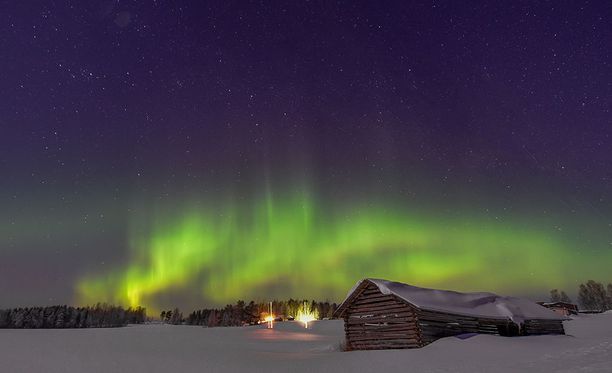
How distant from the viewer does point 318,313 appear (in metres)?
144

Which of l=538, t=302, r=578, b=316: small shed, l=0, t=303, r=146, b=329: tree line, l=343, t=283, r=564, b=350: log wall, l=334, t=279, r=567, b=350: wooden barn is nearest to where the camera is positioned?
l=343, t=283, r=564, b=350: log wall

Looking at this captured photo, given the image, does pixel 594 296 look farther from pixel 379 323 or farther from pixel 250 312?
pixel 379 323

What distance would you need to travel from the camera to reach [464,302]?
28047 mm

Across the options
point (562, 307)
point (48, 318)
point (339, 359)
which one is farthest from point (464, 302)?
point (48, 318)

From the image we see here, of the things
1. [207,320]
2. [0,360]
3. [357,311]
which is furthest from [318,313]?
[0,360]

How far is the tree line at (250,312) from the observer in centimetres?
13600

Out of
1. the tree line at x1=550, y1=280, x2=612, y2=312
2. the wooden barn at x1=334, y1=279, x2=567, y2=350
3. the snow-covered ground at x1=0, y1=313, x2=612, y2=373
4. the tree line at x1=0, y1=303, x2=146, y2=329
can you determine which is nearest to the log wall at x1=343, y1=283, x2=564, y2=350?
the wooden barn at x1=334, y1=279, x2=567, y2=350

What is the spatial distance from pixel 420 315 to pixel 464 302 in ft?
15.9

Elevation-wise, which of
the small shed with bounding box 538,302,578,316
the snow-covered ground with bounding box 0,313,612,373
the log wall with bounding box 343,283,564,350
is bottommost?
the snow-covered ground with bounding box 0,313,612,373

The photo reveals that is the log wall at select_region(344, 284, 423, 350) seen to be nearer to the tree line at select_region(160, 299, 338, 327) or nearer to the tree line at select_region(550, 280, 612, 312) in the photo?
the tree line at select_region(160, 299, 338, 327)

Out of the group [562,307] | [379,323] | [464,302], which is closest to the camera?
[379,323]

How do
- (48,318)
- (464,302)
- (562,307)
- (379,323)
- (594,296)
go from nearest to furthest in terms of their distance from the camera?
(379,323) < (464,302) < (562,307) < (48,318) < (594,296)

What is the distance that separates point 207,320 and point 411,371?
13529cm

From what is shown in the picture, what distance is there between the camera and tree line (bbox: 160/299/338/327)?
136m
